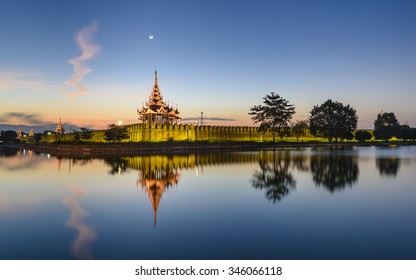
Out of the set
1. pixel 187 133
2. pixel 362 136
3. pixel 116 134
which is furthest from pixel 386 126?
pixel 116 134

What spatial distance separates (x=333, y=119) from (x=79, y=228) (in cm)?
6572

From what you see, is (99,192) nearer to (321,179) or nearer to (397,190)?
(321,179)

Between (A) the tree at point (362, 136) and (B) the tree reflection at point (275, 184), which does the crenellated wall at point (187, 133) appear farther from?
(B) the tree reflection at point (275, 184)

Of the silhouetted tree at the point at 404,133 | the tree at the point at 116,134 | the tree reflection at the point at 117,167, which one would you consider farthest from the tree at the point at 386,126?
the tree reflection at the point at 117,167

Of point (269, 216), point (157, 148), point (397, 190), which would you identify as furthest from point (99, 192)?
point (157, 148)

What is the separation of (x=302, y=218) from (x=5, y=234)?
688 cm

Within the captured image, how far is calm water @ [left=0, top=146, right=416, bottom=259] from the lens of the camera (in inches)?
255

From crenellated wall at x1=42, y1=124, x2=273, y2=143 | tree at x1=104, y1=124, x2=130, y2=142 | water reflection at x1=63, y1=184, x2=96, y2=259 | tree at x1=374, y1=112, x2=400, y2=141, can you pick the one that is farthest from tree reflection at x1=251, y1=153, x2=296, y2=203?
tree at x1=374, y1=112, x2=400, y2=141

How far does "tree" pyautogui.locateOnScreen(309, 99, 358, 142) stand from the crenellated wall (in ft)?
32.4

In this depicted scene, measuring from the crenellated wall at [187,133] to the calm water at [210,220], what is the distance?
39417mm

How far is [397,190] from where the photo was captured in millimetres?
13500

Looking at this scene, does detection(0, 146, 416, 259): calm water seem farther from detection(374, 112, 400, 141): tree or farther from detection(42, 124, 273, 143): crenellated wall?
detection(374, 112, 400, 141): tree

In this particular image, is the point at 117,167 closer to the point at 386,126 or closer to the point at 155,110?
the point at 155,110

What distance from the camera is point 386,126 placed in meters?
92.6
